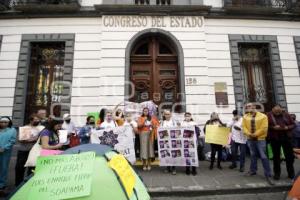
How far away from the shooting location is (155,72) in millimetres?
11133

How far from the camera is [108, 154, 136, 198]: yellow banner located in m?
2.91

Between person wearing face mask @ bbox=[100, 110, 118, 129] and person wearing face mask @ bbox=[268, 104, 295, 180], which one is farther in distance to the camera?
person wearing face mask @ bbox=[100, 110, 118, 129]

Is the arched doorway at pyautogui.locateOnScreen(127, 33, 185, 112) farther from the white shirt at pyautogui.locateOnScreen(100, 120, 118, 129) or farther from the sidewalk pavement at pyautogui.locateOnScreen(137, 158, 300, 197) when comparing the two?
the sidewalk pavement at pyautogui.locateOnScreen(137, 158, 300, 197)

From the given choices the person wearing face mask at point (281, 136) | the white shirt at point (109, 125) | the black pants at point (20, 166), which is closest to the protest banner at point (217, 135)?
the person wearing face mask at point (281, 136)

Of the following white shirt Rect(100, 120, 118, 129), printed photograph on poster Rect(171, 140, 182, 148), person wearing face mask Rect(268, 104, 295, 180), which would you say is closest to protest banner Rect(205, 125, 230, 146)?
printed photograph on poster Rect(171, 140, 182, 148)

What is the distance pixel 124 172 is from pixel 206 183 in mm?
3478

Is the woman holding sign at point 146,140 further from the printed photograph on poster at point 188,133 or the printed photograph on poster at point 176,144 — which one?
the printed photograph on poster at point 188,133

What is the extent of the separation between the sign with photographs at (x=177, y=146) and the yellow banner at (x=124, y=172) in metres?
3.77

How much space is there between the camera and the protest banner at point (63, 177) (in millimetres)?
2576

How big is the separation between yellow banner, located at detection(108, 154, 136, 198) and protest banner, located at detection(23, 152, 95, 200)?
29 centimetres

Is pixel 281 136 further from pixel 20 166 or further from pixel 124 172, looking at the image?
pixel 20 166

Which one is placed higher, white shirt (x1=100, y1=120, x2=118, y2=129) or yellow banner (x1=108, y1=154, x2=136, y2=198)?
white shirt (x1=100, y1=120, x2=118, y2=129)

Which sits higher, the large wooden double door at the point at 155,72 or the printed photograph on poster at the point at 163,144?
the large wooden double door at the point at 155,72

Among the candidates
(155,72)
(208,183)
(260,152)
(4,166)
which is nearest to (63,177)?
(4,166)
